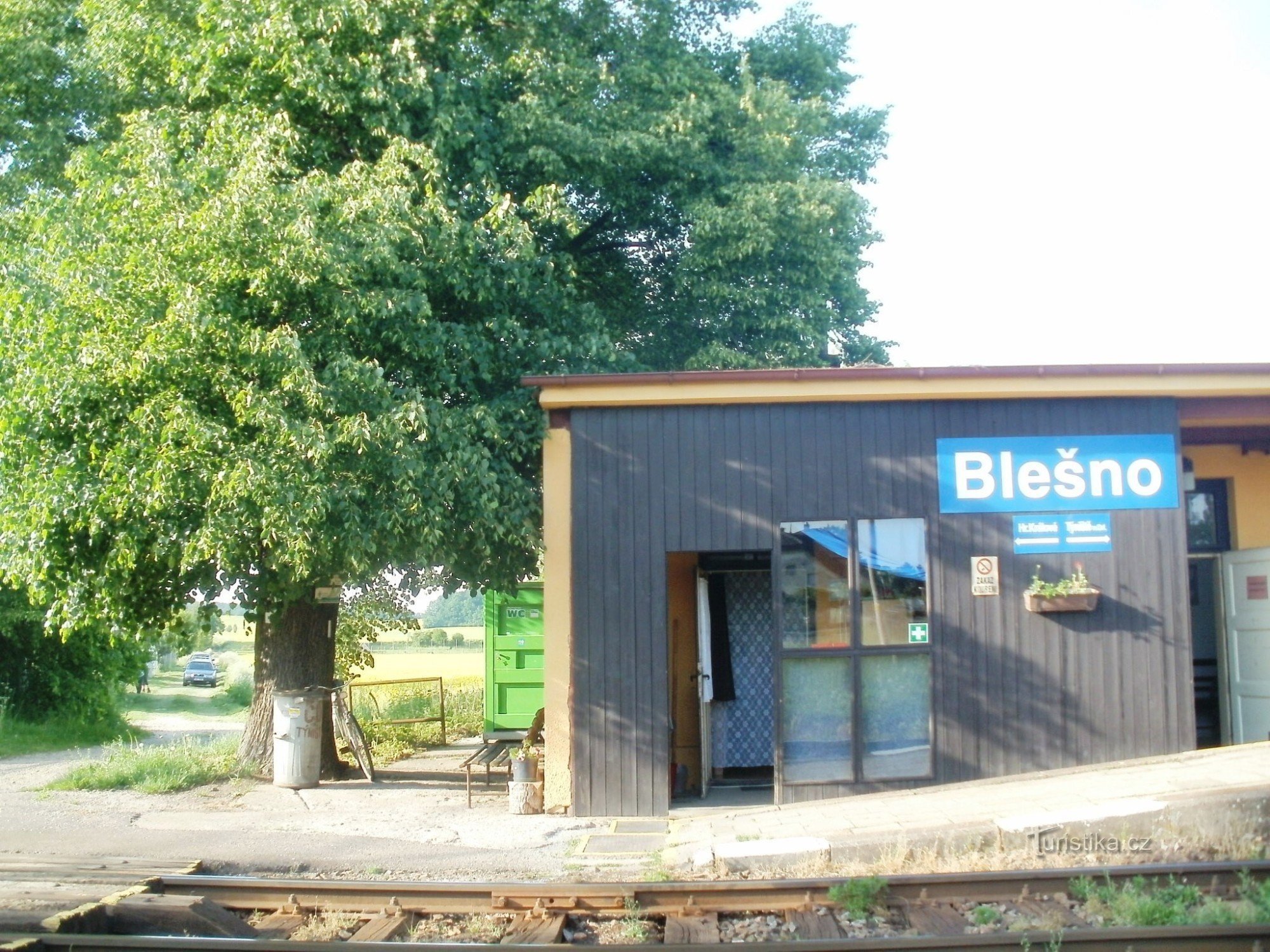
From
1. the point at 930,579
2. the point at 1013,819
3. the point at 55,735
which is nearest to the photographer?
the point at 1013,819

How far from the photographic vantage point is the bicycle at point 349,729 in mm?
12461

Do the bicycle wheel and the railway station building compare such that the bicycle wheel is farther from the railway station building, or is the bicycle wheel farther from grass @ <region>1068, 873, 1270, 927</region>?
grass @ <region>1068, 873, 1270, 927</region>

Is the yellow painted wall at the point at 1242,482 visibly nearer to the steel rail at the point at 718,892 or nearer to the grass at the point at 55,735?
the steel rail at the point at 718,892

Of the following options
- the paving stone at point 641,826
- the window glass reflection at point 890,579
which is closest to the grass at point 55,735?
the paving stone at point 641,826

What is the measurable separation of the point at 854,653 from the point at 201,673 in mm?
45265

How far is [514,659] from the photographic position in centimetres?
1592

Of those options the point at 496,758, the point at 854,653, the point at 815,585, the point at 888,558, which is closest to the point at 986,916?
the point at 854,653

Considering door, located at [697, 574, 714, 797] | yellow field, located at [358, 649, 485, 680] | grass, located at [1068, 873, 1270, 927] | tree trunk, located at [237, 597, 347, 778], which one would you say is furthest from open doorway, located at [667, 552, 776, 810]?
yellow field, located at [358, 649, 485, 680]

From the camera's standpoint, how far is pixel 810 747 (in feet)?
34.6

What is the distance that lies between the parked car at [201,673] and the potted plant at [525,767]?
41.2 m

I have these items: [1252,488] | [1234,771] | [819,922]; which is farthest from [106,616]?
[1252,488]

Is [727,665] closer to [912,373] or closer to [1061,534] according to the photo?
[1061,534]

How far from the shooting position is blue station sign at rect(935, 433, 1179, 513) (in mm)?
10750

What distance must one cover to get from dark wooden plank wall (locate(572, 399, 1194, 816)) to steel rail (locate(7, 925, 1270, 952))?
4.25 metres
